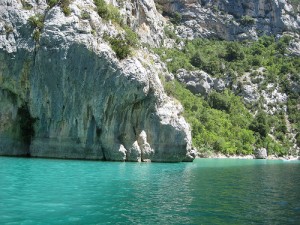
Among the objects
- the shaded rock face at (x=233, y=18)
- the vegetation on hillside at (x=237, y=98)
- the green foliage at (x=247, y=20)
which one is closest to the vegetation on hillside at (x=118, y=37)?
the vegetation on hillside at (x=237, y=98)

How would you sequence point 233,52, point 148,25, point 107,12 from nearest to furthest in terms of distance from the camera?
1. point 107,12
2. point 148,25
3. point 233,52

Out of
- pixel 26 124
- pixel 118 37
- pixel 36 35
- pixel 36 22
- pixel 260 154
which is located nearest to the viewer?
pixel 36 35

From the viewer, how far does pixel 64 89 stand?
4128cm

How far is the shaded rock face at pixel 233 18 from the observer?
110 meters

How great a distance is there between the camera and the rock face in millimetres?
40906

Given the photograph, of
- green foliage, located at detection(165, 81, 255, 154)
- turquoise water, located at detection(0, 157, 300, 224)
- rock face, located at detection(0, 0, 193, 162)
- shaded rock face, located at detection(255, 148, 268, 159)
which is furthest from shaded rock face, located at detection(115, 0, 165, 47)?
turquoise water, located at detection(0, 157, 300, 224)

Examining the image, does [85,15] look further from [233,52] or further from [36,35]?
[233,52]

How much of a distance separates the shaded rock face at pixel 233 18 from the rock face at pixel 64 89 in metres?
69.4

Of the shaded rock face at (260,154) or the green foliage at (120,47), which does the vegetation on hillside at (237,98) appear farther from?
the green foliage at (120,47)

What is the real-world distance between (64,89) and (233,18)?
87.8 m

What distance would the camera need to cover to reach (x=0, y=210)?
43.1 ft

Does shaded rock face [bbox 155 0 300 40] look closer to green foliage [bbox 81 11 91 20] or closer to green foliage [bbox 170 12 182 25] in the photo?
green foliage [bbox 170 12 182 25]

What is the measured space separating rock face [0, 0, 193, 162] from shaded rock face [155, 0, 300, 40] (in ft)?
228

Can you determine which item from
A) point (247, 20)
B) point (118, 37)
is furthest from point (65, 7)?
point (247, 20)
